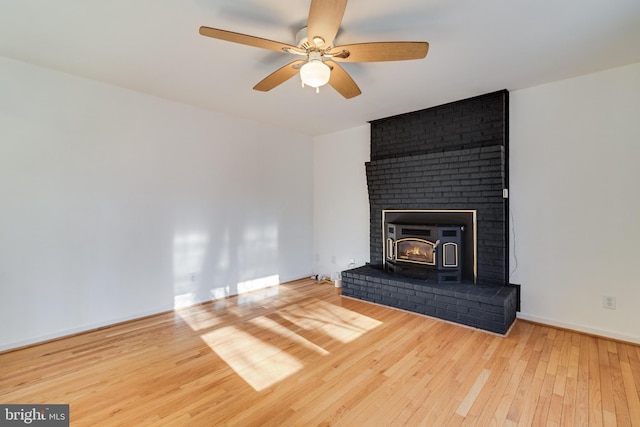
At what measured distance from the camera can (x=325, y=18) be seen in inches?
63.1

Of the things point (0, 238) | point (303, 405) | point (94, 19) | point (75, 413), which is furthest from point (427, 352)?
point (0, 238)

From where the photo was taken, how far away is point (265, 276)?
4.57 metres

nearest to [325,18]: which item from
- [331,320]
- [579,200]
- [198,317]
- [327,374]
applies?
[327,374]

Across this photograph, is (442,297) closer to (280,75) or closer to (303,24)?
(280,75)

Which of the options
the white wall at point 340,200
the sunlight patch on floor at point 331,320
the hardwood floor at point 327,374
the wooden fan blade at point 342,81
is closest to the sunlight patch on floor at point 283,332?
the hardwood floor at point 327,374

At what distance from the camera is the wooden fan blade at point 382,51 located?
183 cm

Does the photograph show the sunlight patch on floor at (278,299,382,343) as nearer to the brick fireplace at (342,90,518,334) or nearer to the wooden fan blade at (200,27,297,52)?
the brick fireplace at (342,90,518,334)

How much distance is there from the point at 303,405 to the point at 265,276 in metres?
2.79

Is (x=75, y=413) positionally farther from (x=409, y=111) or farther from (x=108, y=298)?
(x=409, y=111)

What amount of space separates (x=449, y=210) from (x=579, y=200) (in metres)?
1.22

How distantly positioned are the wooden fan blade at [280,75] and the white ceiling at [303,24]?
0.79ft

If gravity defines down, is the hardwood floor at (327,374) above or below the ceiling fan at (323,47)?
below

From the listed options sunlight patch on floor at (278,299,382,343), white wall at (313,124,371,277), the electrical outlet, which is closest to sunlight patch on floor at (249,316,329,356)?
sunlight patch on floor at (278,299,382,343)

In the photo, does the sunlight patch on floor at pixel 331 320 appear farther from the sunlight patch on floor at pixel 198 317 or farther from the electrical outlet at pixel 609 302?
the electrical outlet at pixel 609 302
